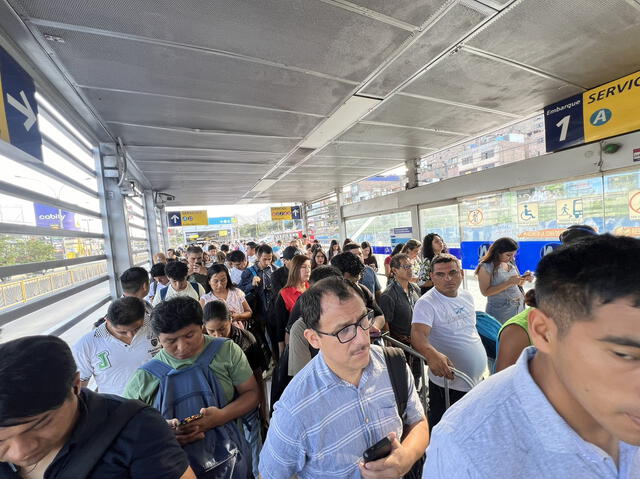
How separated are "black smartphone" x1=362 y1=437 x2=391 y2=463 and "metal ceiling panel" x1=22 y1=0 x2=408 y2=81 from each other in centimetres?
277

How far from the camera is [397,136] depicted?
214 inches

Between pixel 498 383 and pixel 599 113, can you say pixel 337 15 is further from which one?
pixel 599 113

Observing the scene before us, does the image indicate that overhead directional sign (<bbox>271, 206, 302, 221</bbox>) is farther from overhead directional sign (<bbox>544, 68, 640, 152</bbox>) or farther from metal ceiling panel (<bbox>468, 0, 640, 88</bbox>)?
metal ceiling panel (<bbox>468, 0, 640, 88</bbox>)

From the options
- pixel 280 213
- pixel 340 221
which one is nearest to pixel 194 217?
pixel 280 213

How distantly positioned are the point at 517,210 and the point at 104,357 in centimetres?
699

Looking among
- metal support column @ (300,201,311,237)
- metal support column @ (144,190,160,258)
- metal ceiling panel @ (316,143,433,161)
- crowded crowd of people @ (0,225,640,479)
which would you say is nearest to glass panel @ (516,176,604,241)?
metal ceiling panel @ (316,143,433,161)

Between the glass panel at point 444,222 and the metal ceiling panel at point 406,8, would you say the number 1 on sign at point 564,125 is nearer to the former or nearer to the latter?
the glass panel at point 444,222

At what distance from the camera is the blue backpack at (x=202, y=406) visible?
1.41 m

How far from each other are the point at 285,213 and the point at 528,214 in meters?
12.3

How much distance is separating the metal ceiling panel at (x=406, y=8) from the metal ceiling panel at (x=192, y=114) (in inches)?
77.8

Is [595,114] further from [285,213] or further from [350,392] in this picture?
[285,213]

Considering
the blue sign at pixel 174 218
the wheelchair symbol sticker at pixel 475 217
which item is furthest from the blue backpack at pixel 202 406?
the blue sign at pixel 174 218

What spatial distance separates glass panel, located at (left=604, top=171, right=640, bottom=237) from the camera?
411 cm

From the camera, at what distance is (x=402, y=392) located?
4.43 feet
